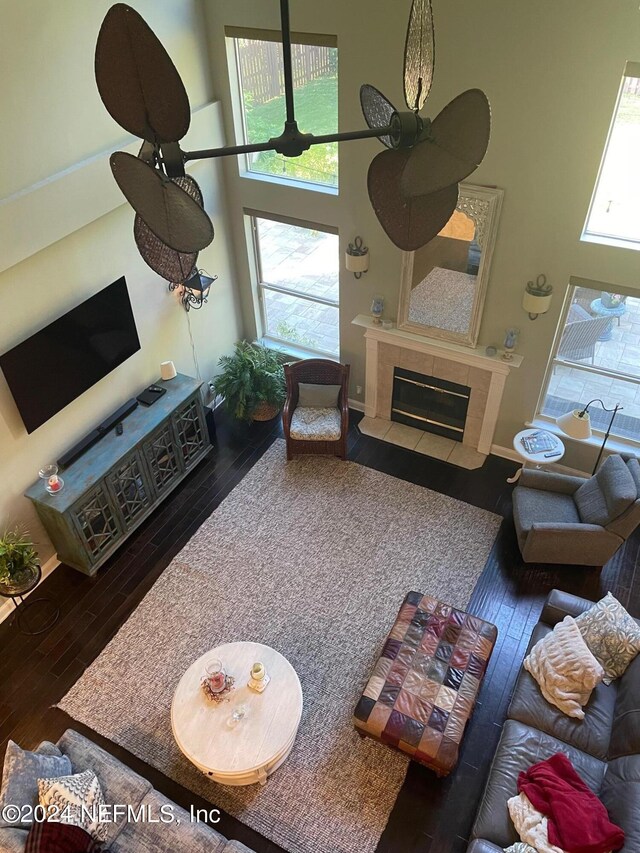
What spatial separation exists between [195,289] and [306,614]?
10.2 feet

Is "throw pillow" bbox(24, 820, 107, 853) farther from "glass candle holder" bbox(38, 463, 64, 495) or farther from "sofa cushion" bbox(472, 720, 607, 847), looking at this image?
"glass candle holder" bbox(38, 463, 64, 495)

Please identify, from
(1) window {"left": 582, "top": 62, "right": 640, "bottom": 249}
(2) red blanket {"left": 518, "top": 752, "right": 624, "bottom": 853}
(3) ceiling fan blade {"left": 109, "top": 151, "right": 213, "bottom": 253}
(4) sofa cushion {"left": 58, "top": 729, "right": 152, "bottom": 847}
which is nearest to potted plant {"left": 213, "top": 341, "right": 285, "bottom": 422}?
(1) window {"left": 582, "top": 62, "right": 640, "bottom": 249}

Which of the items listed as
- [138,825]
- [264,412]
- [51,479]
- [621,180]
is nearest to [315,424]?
[264,412]

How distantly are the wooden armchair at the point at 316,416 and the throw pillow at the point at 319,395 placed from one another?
44 millimetres

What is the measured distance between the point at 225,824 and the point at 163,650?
136 cm

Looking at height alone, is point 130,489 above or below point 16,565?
below

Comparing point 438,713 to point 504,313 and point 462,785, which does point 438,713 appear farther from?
point 504,313

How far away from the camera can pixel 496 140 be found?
494cm

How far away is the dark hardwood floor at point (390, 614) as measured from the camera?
410 centimetres

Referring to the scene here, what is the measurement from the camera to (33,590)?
5.41 m

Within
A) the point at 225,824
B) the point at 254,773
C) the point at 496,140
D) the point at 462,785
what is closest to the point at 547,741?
the point at 462,785

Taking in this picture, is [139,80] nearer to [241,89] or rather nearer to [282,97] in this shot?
[282,97]

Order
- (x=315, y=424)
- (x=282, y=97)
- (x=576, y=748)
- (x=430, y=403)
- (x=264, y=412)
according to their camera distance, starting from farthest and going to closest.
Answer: (x=264, y=412) → (x=430, y=403) → (x=315, y=424) → (x=282, y=97) → (x=576, y=748)

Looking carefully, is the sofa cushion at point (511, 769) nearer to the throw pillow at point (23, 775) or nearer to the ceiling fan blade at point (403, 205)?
the throw pillow at point (23, 775)
